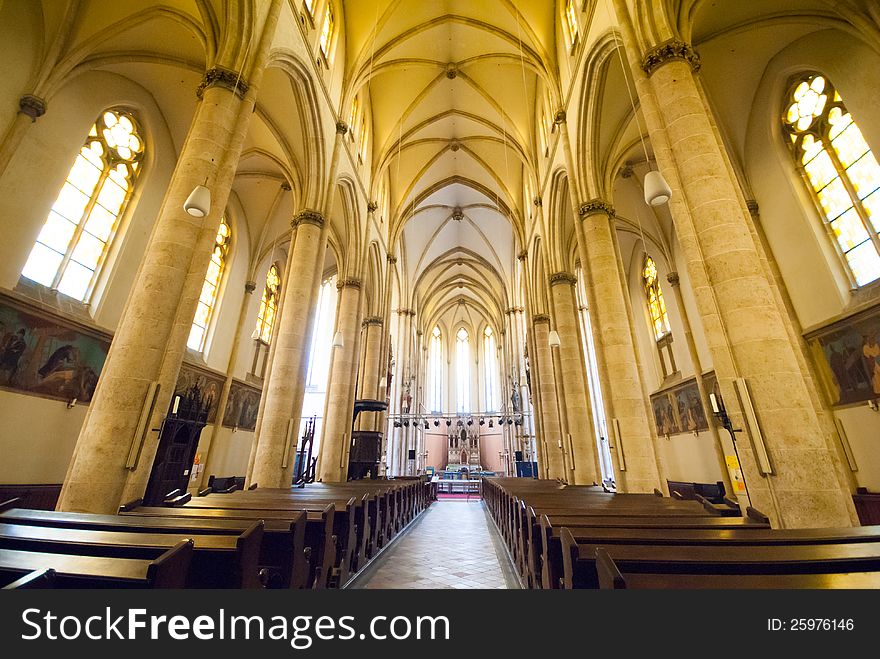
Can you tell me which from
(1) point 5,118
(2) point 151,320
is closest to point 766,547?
(2) point 151,320

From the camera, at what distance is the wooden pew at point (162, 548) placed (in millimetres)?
2020

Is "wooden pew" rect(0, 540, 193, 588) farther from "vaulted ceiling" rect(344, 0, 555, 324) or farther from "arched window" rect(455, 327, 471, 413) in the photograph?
"arched window" rect(455, 327, 471, 413)

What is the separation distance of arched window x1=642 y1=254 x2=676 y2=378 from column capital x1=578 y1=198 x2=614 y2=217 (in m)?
6.66

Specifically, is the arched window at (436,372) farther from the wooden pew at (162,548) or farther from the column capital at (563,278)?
the wooden pew at (162,548)

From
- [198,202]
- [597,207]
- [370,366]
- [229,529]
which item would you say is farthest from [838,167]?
[370,366]

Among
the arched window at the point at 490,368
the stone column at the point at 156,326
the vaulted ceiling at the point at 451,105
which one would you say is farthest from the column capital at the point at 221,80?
the arched window at the point at 490,368

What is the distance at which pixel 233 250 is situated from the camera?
13938 mm

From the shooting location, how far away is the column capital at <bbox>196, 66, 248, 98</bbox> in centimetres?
588

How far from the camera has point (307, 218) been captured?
9625mm

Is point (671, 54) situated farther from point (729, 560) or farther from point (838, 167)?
point (729, 560)

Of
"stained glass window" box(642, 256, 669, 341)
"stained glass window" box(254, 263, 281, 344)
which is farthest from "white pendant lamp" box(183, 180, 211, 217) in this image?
"stained glass window" box(642, 256, 669, 341)

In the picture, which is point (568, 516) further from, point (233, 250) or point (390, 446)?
point (390, 446)

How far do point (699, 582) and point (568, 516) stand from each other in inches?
90.1

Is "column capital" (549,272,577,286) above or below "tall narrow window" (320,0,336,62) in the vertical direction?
below
